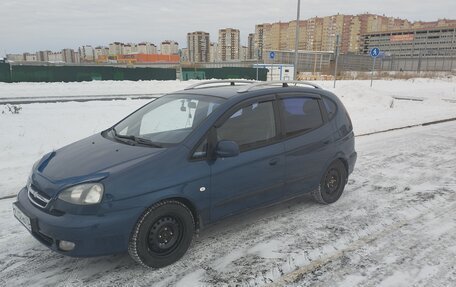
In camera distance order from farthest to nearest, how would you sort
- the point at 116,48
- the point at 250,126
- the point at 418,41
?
the point at 116,48 → the point at 418,41 → the point at 250,126

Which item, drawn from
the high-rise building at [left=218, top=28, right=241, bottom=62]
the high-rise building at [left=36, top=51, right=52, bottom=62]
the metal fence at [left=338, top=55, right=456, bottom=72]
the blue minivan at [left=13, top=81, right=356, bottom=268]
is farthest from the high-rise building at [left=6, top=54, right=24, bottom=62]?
the blue minivan at [left=13, top=81, right=356, bottom=268]

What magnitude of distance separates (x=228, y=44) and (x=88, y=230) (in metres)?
131

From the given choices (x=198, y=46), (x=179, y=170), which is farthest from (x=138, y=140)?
(x=198, y=46)

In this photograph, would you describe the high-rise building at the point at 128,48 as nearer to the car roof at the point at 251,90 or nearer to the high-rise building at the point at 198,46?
the high-rise building at the point at 198,46

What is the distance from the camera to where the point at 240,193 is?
3.94 m

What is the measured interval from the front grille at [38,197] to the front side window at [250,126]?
5.71 feet

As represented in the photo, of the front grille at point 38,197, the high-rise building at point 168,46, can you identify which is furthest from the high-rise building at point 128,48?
the front grille at point 38,197

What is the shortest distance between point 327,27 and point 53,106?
134 m

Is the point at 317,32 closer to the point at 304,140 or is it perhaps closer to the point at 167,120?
the point at 304,140

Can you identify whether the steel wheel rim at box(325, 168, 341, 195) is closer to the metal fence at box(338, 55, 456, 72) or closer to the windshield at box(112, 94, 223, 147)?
the windshield at box(112, 94, 223, 147)

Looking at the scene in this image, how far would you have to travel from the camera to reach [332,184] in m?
5.17

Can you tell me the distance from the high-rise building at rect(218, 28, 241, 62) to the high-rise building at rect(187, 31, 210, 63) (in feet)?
15.6

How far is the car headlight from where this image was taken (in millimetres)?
3078

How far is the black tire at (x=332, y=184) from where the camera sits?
5.02m
